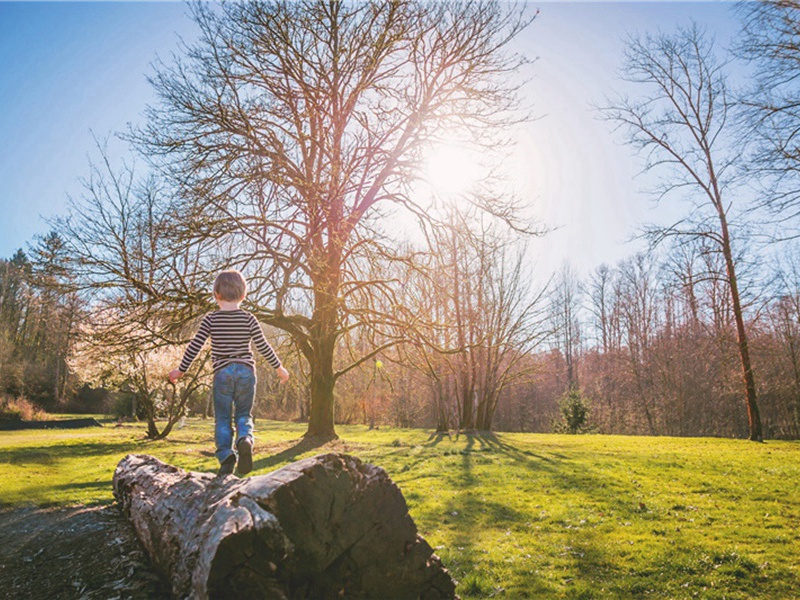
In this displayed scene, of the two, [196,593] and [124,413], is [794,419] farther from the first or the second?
[124,413]

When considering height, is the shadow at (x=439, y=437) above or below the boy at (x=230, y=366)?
below

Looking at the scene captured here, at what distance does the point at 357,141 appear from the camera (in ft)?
38.5

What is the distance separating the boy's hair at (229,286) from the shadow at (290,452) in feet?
25.3

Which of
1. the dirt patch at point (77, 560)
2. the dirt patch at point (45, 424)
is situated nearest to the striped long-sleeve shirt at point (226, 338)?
the dirt patch at point (77, 560)

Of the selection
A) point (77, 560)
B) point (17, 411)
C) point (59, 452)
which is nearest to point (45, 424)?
point (17, 411)

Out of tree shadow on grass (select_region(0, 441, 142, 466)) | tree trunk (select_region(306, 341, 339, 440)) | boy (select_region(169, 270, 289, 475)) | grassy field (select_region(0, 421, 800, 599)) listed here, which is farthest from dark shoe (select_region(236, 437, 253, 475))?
tree shadow on grass (select_region(0, 441, 142, 466))

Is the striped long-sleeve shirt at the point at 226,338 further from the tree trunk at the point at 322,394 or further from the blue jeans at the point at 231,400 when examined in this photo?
the tree trunk at the point at 322,394

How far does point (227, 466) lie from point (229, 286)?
6.12 ft

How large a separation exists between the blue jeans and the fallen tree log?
0.59 m

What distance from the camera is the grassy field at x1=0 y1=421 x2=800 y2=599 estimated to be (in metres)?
4.85

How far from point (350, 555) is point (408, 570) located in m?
0.50

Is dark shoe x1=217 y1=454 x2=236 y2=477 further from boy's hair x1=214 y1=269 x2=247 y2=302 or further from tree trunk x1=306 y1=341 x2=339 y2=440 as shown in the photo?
tree trunk x1=306 y1=341 x2=339 y2=440

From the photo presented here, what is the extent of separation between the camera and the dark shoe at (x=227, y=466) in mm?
4254

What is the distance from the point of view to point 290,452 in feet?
45.0
